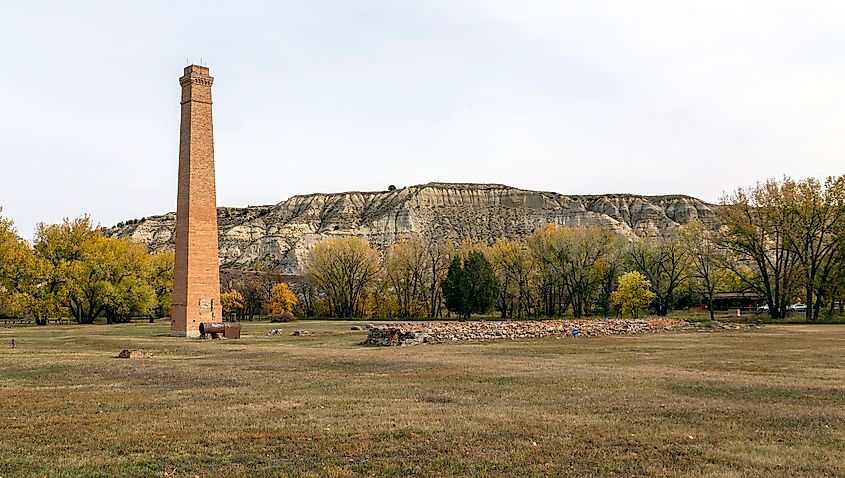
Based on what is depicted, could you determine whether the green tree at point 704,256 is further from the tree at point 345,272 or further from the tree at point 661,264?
the tree at point 345,272

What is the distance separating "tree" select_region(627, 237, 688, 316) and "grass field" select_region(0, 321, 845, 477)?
48497mm

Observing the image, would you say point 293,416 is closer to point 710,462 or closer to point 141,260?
point 710,462

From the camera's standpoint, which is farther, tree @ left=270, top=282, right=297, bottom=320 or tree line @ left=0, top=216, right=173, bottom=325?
tree @ left=270, top=282, right=297, bottom=320

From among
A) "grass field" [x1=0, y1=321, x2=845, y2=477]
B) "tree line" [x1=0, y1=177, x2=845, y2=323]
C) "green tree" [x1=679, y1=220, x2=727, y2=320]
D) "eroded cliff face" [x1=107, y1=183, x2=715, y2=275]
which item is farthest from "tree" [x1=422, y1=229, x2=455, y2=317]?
"grass field" [x1=0, y1=321, x2=845, y2=477]

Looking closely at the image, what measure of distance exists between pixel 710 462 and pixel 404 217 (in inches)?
4643

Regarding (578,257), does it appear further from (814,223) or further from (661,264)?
(814,223)

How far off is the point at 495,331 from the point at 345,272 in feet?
147

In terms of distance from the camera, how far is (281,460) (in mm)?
8945

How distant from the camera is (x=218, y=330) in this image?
39656 millimetres

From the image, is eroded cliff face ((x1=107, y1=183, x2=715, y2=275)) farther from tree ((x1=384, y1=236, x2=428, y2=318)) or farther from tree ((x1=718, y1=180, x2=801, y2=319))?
tree ((x1=718, y1=180, x2=801, y2=319))

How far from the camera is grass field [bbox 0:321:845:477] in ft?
28.6

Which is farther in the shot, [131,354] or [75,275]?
[75,275]

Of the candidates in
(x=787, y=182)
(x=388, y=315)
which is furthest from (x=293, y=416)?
(x=388, y=315)

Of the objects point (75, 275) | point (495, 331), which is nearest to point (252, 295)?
point (75, 275)
